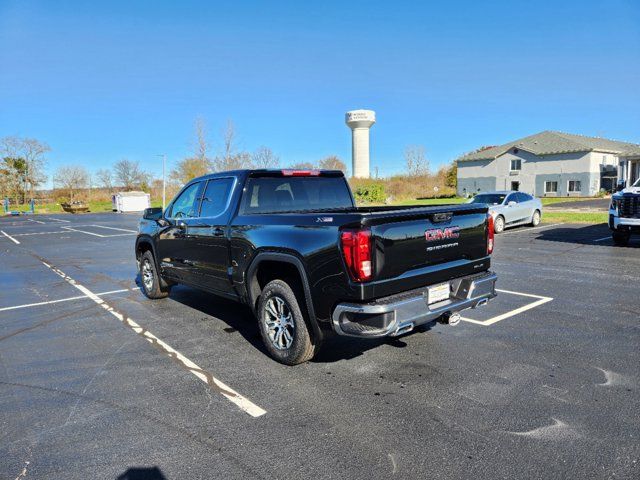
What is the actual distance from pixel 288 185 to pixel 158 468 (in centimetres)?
332

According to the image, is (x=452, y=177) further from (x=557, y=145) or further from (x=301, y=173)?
(x=301, y=173)

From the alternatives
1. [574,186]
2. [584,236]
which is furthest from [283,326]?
[574,186]

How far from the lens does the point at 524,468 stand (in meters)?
2.69

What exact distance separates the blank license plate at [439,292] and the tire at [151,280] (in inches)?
175

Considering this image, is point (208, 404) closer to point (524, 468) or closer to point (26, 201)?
point (524, 468)

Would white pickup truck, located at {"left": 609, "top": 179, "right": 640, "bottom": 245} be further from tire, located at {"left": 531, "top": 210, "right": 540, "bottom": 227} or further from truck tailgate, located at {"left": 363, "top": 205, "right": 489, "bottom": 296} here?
truck tailgate, located at {"left": 363, "top": 205, "right": 489, "bottom": 296}

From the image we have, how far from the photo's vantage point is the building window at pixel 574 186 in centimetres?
5049

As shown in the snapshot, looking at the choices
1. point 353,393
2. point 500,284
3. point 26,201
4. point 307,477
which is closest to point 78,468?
point 307,477

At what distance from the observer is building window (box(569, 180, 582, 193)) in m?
50.5

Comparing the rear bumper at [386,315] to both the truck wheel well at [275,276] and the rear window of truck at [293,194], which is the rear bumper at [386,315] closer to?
the truck wheel well at [275,276]

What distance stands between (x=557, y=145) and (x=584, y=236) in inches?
1739

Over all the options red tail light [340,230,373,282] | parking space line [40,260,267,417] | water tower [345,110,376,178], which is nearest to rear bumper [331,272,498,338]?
red tail light [340,230,373,282]

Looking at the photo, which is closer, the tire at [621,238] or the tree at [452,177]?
the tire at [621,238]

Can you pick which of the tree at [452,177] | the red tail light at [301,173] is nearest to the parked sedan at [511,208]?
the red tail light at [301,173]
